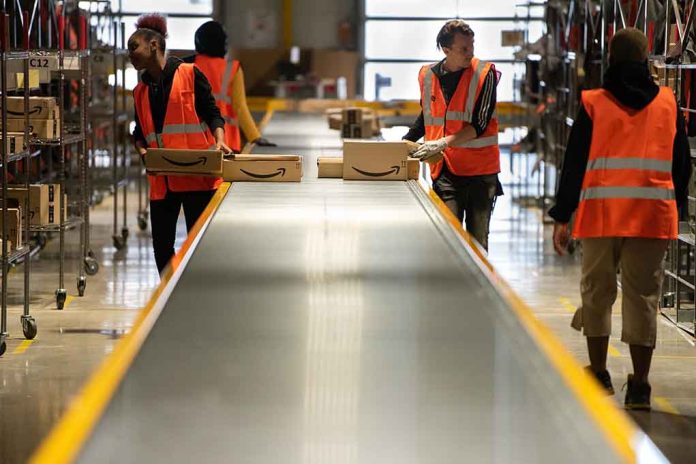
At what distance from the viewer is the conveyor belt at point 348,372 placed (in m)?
2.33

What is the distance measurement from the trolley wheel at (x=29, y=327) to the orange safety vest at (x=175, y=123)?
1.41 metres

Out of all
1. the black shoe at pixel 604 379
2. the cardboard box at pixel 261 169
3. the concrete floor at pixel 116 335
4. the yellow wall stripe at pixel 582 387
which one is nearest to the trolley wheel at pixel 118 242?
the concrete floor at pixel 116 335

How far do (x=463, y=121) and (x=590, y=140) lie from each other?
4.41 feet

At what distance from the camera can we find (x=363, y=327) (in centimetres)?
318

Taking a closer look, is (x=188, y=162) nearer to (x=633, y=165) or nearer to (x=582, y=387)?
(x=633, y=165)

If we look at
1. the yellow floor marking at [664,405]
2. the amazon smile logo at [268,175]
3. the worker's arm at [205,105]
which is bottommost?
the yellow floor marking at [664,405]

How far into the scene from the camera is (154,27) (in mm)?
6824

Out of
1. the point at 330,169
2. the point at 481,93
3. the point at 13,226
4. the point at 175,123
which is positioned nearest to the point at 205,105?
the point at 175,123

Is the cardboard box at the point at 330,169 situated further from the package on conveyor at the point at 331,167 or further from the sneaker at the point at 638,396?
the sneaker at the point at 638,396

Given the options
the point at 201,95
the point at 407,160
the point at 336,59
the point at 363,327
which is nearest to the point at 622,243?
the point at 407,160

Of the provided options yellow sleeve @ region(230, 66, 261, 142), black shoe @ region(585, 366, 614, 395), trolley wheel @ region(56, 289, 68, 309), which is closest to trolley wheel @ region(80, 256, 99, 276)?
trolley wheel @ region(56, 289, 68, 309)

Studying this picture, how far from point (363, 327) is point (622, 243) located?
2957mm

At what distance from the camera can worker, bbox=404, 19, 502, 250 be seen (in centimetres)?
702

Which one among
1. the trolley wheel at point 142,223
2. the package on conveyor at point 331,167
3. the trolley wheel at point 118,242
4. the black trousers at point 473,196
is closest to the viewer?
the package on conveyor at point 331,167
